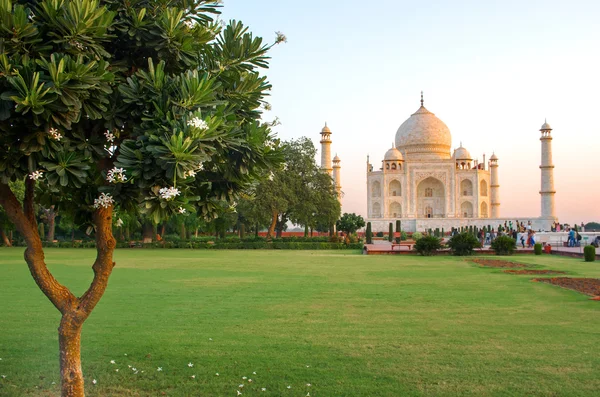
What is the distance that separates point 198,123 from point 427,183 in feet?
202

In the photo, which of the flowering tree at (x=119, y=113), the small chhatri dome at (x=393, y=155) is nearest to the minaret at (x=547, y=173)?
the small chhatri dome at (x=393, y=155)

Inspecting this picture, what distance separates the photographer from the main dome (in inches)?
2493

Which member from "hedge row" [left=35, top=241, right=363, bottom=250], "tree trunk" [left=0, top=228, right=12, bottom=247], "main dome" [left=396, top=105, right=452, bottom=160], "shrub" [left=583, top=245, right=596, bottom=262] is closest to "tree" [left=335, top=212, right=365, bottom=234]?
"hedge row" [left=35, top=241, right=363, bottom=250]

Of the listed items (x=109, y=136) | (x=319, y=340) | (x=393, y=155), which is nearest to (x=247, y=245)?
(x=319, y=340)

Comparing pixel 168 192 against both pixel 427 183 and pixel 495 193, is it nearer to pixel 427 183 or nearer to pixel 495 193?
pixel 427 183

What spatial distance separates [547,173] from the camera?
55125 mm

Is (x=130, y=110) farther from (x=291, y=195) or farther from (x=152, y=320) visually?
(x=291, y=195)

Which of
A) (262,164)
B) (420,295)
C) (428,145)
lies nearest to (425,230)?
(428,145)

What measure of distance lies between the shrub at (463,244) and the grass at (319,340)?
12064 millimetres

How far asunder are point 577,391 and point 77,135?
15.7 ft

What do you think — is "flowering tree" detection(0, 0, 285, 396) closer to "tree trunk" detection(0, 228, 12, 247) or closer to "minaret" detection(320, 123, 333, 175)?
"tree trunk" detection(0, 228, 12, 247)

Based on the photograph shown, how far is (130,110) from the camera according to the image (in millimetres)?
4113

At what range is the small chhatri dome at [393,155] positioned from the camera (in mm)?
61969

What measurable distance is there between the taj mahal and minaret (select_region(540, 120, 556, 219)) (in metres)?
2.23
